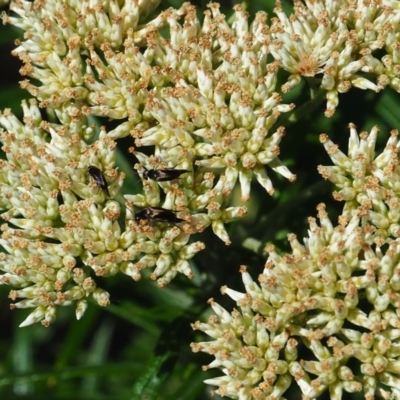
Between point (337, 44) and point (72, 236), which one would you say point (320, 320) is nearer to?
point (72, 236)

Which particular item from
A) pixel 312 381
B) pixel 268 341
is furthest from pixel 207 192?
pixel 312 381

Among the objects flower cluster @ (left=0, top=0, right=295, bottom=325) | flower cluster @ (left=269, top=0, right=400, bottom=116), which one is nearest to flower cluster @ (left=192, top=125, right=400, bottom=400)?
flower cluster @ (left=0, top=0, right=295, bottom=325)

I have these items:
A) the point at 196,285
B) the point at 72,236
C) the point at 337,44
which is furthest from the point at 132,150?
the point at 196,285

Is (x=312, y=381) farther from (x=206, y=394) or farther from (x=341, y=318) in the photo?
(x=206, y=394)

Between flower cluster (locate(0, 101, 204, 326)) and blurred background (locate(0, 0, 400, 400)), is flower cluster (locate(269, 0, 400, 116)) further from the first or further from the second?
flower cluster (locate(0, 101, 204, 326))

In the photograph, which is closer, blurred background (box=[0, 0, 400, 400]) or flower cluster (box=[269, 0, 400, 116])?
flower cluster (box=[269, 0, 400, 116])
